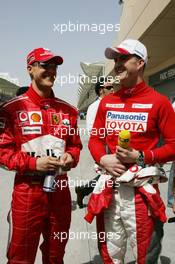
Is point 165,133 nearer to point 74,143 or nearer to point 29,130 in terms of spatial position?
point 74,143

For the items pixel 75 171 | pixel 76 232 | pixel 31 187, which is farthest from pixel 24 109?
pixel 75 171

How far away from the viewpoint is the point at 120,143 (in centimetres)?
198

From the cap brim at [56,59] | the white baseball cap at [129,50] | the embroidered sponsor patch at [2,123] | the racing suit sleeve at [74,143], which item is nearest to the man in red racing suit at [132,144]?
the white baseball cap at [129,50]

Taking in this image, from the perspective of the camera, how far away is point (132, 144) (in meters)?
2.15

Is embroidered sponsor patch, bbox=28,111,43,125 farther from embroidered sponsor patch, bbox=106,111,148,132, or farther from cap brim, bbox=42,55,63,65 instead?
embroidered sponsor patch, bbox=106,111,148,132

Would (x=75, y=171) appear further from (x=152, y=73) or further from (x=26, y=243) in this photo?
(x=152, y=73)

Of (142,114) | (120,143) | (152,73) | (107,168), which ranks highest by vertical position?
(152,73)

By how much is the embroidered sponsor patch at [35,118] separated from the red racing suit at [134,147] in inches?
16.4

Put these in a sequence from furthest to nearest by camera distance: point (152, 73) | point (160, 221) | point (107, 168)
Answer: point (152, 73)
point (160, 221)
point (107, 168)

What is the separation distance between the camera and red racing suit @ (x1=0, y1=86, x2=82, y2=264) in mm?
2240

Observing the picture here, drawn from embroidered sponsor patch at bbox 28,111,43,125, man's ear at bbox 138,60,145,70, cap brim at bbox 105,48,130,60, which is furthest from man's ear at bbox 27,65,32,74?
man's ear at bbox 138,60,145,70

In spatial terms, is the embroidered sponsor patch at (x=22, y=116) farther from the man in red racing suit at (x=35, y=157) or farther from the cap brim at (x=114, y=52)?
the cap brim at (x=114, y=52)

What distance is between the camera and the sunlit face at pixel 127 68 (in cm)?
216

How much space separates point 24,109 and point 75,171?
5.85m
